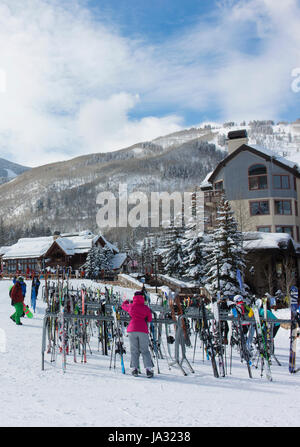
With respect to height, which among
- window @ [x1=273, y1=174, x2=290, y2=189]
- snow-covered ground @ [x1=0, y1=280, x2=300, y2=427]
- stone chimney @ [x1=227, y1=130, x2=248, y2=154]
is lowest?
snow-covered ground @ [x1=0, y1=280, x2=300, y2=427]

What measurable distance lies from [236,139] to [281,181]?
772cm

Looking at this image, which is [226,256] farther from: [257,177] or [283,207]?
[257,177]

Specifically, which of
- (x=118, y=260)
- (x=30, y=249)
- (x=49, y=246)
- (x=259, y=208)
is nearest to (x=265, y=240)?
(x=259, y=208)

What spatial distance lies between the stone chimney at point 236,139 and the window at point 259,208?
737 cm

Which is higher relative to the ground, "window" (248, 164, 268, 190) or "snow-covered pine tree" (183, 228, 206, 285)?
"window" (248, 164, 268, 190)

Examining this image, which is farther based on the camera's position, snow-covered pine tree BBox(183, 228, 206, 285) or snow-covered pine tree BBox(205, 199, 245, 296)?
snow-covered pine tree BBox(183, 228, 206, 285)

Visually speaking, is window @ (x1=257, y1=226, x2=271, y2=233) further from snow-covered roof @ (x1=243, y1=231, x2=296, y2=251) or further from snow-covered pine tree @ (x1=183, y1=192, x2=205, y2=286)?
snow-covered pine tree @ (x1=183, y1=192, x2=205, y2=286)

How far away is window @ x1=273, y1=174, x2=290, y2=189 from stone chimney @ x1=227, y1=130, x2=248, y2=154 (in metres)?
6.19

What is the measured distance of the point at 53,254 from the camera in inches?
2514

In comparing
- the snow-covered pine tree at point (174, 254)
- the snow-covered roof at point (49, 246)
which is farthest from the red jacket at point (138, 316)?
the snow-covered roof at point (49, 246)

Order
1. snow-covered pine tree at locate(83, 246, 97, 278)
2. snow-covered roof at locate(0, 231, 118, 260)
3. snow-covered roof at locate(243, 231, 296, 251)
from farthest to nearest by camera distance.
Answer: snow-covered roof at locate(0, 231, 118, 260) → snow-covered pine tree at locate(83, 246, 97, 278) → snow-covered roof at locate(243, 231, 296, 251)

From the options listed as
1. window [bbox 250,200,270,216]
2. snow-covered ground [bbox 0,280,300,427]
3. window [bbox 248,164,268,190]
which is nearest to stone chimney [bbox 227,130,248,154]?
window [bbox 248,164,268,190]

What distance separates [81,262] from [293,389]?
58.8 metres

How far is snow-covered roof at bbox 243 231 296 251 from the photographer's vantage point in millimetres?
33250
